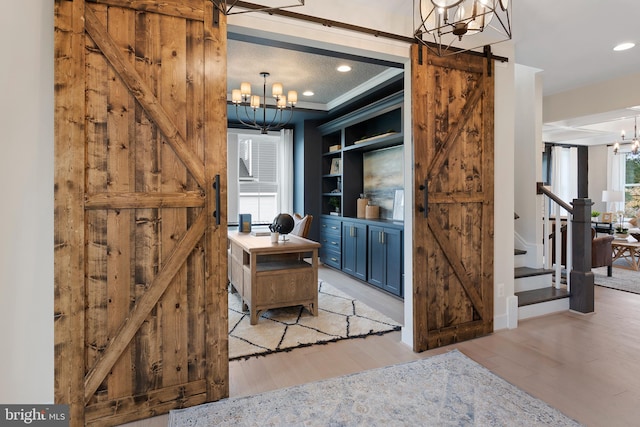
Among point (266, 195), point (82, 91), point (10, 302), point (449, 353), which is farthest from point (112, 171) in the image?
point (266, 195)

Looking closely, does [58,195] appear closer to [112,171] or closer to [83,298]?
[112,171]

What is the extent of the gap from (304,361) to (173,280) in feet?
3.90

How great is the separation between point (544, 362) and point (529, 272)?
1.68 meters

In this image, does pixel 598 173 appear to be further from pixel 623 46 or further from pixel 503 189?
pixel 503 189

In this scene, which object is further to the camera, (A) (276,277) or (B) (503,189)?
(A) (276,277)

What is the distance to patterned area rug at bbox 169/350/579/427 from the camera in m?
1.91

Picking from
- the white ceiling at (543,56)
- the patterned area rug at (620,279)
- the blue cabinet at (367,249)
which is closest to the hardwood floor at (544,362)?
the blue cabinet at (367,249)

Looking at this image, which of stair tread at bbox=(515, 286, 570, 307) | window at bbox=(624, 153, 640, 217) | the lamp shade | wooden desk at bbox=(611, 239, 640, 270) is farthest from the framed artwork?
window at bbox=(624, 153, 640, 217)

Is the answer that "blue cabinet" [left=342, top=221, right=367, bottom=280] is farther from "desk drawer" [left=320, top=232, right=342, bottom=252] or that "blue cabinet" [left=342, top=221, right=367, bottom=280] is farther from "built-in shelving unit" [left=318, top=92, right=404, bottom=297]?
"desk drawer" [left=320, top=232, right=342, bottom=252]

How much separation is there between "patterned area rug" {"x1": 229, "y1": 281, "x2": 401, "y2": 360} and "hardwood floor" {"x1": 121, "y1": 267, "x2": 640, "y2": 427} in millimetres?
142

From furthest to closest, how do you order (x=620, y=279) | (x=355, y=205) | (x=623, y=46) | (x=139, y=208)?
(x=355, y=205) → (x=620, y=279) → (x=623, y=46) → (x=139, y=208)

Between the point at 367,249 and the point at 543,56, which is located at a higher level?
the point at 543,56

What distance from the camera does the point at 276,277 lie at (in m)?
3.43

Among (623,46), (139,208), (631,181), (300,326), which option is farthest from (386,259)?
(631,181)
